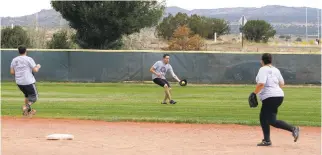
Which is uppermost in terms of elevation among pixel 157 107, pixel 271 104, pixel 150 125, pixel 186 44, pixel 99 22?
pixel 99 22

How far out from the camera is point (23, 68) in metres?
15.8

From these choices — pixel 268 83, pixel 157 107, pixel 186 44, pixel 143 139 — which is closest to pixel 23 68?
pixel 143 139

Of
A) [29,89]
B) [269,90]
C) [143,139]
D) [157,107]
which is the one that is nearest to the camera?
[269,90]

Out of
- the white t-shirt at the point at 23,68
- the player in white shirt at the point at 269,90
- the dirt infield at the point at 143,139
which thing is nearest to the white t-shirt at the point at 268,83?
the player in white shirt at the point at 269,90

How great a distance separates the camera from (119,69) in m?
34.3

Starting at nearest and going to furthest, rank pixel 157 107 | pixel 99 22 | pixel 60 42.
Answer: pixel 157 107, pixel 99 22, pixel 60 42

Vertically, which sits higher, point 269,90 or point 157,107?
point 269,90

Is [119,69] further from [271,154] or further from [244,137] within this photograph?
[271,154]

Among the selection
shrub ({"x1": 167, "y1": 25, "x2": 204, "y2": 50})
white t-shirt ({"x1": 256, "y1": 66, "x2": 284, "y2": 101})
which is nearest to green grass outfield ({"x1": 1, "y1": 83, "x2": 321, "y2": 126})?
white t-shirt ({"x1": 256, "y1": 66, "x2": 284, "y2": 101})

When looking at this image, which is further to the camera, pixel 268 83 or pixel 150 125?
pixel 150 125

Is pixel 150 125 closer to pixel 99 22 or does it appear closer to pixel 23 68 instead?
pixel 23 68

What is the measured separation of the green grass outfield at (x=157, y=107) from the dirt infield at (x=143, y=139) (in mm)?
1325

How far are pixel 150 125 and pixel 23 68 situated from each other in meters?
3.21

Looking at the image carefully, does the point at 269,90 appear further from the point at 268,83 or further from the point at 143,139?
the point at 143,139
